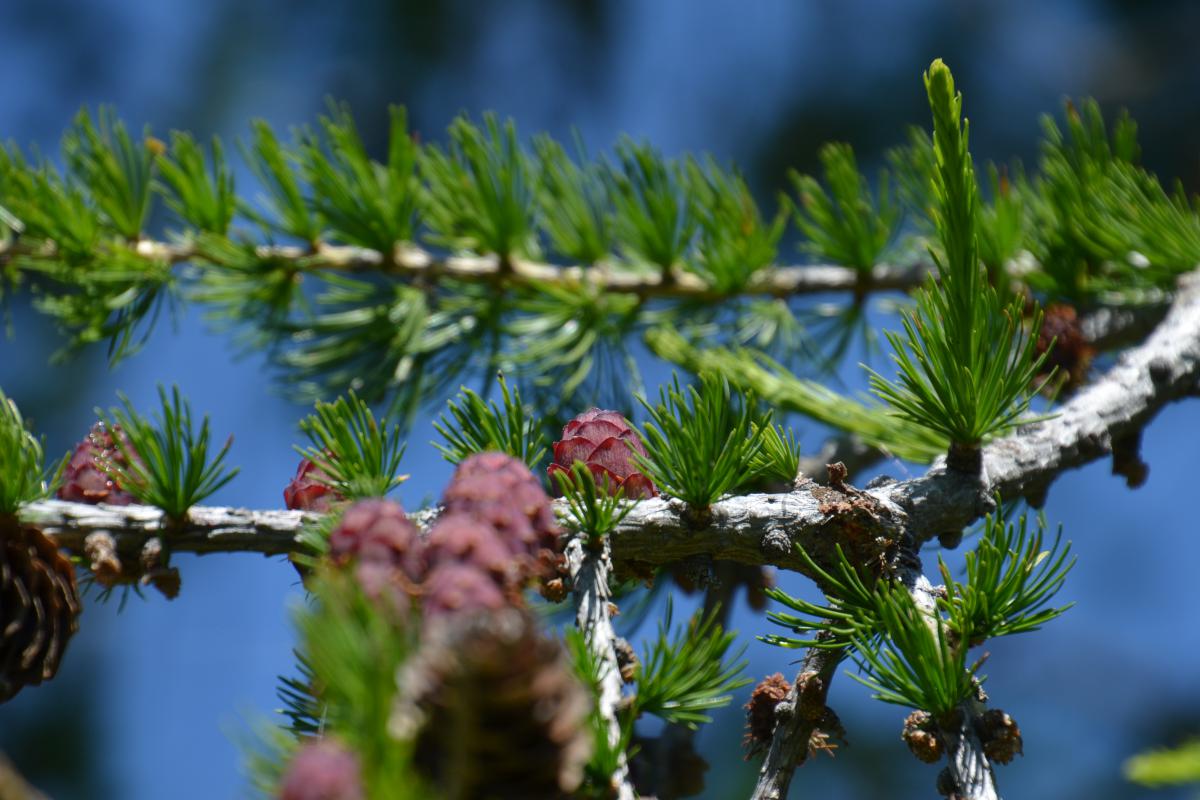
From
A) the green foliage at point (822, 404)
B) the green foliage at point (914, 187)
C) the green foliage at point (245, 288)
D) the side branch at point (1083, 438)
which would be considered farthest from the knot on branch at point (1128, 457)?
the green foliage at point (245, 288)

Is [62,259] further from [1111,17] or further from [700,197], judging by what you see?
[1111,17]

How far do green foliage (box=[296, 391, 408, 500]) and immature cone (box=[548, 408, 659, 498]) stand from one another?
0.12m

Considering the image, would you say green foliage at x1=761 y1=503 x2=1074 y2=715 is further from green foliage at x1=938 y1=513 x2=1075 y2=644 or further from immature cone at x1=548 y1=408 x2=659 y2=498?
immature cone at x1=548 y1=408 x2=659 y2=498

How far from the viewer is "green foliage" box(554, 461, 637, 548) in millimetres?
736

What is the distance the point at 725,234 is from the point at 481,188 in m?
0.31

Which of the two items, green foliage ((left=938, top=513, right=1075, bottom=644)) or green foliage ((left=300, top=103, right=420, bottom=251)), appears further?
green foliage ((left=300, top=103, right=420, bottom=251))

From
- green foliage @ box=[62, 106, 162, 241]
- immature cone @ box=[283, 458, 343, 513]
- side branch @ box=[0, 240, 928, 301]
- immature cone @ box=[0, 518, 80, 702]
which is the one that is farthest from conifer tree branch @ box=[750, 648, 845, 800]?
green foliage @ box=[62, 106, 162, 241]

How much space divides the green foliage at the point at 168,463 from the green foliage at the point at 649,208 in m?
0.75

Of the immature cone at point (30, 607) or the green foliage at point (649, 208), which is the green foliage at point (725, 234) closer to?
the green foliage at point (649, 208)

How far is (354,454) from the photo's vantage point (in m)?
0.78

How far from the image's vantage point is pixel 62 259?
51.0 inches

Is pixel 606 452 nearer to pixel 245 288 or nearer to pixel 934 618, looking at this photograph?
pixel 934 618

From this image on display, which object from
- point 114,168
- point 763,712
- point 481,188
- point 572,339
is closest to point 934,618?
point 763,712

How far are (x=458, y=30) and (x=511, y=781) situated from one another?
9.99 ft
